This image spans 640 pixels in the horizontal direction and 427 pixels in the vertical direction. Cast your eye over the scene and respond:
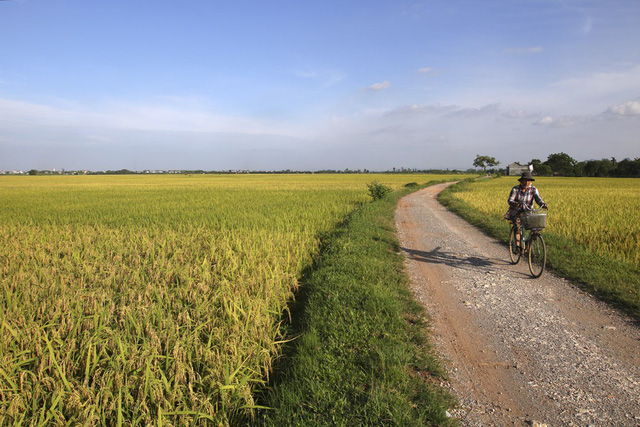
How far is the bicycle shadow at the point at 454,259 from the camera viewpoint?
734 centimetres

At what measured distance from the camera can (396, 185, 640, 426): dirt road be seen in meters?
2.85

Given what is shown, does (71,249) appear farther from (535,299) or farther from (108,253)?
(535,299)

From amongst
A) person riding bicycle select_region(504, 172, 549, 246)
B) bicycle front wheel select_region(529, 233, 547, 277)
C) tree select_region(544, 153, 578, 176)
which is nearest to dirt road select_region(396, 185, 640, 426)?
bicycle front wheel select_region(529, 233, 547, 277)

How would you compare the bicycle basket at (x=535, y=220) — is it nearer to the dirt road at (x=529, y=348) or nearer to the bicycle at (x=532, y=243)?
the bicycle at (x=532, y=243)

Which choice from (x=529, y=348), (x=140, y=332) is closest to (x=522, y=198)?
(x=529, y=348)

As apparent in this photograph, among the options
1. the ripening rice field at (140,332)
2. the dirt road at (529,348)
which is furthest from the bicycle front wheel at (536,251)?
the ripening rice field at (140,332)

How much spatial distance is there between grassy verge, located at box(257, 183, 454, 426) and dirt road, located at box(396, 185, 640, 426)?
1.02 ft

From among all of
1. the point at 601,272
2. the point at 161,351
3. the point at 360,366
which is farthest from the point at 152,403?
the point at 601,272

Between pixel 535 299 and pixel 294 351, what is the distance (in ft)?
13.0

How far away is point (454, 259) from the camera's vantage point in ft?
25.8

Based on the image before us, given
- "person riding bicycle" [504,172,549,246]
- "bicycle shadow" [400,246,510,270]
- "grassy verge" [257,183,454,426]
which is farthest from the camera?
A: "bicycle shadow" [400,246,510,270]

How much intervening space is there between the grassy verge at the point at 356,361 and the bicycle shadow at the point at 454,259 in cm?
185

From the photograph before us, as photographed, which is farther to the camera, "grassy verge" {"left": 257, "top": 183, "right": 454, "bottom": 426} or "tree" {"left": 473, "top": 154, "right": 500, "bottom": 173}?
"tree" {"left": 473, "top": 154, "right": 500, "bottom": 173}

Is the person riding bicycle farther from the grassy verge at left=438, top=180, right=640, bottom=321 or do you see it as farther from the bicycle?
the grassy verge at left=438, top=180, right=640, bottom=321
